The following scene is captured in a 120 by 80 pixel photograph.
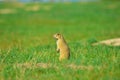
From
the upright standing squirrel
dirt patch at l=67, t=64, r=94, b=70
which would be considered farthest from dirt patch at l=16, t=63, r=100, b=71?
the upright standing squirrel

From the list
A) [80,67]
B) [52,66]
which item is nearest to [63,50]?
[52,66]

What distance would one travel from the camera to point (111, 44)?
16.7m

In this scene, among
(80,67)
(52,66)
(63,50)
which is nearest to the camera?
(80,67)

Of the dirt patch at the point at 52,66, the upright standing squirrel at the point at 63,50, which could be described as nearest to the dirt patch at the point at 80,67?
the dirt patch at the point at 52,66

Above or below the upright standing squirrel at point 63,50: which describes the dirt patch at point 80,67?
below

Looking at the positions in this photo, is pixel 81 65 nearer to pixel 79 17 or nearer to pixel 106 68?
pixel 106 68

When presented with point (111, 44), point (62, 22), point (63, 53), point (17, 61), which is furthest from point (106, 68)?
point (62, 22)

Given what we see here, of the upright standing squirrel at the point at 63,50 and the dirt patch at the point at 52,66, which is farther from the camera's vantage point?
the upright standing squirrel at the point at 63,50

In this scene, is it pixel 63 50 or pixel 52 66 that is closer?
pixel 52 66

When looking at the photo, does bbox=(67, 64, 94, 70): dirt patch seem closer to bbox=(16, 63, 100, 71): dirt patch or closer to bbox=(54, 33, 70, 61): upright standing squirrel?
bbox=(16, 63, 100, 71): dirt patch

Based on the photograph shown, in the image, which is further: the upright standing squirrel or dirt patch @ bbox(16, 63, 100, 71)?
the upright standing squirrel

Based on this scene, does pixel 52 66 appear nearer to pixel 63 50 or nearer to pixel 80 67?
pixel 80 67

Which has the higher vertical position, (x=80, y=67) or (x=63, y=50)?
(x=63, y=50)

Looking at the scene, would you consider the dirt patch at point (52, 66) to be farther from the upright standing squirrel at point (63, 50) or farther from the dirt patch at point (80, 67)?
the upright standing squirrel at point (63, 50)
